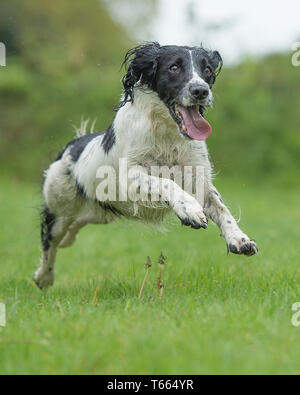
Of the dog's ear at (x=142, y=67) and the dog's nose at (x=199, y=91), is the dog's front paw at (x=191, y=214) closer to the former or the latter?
the dog's nose at (x=199, y=91)

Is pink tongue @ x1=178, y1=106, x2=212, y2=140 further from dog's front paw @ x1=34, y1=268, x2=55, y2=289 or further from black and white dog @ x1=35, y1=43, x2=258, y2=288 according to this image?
dog's front paw @ x1=34, y1=268, x2=55, y2=289

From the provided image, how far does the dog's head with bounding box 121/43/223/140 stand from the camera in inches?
181

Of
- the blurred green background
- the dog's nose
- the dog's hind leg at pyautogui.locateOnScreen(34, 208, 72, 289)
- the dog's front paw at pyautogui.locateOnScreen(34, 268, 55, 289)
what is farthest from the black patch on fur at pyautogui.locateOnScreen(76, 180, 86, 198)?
the blurred green background

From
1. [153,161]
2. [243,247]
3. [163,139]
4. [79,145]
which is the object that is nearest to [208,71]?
[163,139]

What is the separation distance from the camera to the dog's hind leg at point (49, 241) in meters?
6.29

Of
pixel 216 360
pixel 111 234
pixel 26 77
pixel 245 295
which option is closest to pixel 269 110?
pixel 26 77

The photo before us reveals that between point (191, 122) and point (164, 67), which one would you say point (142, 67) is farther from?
point (191, 122)

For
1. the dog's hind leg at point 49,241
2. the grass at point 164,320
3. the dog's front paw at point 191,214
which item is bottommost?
the grass at point 164,320

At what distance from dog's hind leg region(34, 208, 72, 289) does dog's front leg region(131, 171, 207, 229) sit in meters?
1.73

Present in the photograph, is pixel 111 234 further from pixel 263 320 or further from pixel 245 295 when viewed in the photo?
pixel 263 320

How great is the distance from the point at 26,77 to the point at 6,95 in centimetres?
98

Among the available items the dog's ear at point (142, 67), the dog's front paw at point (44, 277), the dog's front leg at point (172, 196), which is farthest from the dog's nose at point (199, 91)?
the dog's front paw at point (44, 277)

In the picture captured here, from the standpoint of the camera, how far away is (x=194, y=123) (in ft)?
15.4
